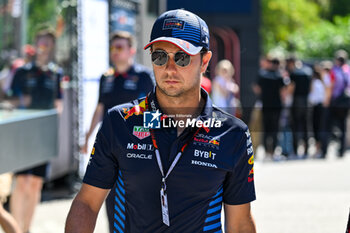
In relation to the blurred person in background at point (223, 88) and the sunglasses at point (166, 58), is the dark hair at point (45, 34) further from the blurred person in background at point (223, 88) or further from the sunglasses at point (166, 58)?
the sunglasses at point (166, 58)

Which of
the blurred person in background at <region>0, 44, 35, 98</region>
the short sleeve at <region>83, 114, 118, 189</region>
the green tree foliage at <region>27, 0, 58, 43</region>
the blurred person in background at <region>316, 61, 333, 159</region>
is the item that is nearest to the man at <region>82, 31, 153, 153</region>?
the blurred person in background at <region>0, 44, 35, 98</region>

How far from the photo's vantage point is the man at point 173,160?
9.13 ft

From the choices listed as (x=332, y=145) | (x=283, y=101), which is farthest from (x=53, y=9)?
(x=332, y=145)

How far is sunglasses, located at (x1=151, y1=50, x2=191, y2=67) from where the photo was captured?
9.20 ft

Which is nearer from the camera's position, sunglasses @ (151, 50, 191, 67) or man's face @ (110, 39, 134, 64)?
sunglasses @ (151, 50, 191, 67)

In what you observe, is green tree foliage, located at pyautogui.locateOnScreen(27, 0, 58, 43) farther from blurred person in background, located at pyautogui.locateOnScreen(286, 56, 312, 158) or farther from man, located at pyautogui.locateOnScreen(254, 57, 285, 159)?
blurred person in background, located at pyautogui.locateOnScreen(286, 56, 312, 158)

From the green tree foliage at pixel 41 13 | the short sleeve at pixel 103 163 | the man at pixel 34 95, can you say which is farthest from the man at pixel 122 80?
the green tree foliage at pixel 41 13

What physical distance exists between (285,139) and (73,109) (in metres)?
6.14

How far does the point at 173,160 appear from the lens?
110 inches

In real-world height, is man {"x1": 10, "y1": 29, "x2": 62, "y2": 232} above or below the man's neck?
below

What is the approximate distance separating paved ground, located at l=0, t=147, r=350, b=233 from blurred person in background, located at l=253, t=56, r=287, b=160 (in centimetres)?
86

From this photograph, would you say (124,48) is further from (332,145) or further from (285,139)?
(332,145)

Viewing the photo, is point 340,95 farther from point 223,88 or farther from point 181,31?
point 181,31

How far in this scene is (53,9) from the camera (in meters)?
9.27
